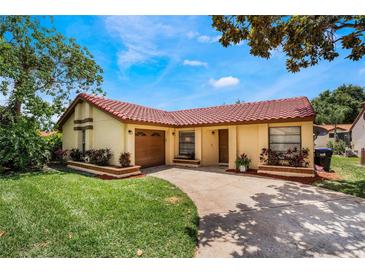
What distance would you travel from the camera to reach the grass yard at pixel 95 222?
3359mm

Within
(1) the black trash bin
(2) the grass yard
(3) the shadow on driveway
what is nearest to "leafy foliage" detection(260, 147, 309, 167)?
(1) the black trash bin

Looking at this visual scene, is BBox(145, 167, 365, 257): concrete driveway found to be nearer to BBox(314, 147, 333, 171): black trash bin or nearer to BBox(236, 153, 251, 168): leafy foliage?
BBox(236, 153, 251, 168): leafy foliage

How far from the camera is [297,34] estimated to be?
540cm

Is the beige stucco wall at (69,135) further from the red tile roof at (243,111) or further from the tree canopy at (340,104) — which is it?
the tree canopy at (340,104)

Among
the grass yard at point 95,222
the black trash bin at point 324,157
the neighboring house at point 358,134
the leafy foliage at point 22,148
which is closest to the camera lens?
the grass yard at point 95,222

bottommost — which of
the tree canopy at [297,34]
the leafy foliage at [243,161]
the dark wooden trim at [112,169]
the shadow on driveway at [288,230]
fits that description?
the shadow on driveway at [288,230]

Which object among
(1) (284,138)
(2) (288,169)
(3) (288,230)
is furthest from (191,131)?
(3) (288,230)

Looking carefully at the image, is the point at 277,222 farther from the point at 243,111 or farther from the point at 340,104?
the point at 340,104

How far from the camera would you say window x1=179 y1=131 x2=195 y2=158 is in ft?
45.7

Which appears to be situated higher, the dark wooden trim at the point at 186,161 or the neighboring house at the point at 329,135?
the neighboring house at the point at 329,135

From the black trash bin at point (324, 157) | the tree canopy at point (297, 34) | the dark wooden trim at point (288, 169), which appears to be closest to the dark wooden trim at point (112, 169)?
the dark wooden trim at point (288, 169)

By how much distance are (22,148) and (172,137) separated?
28.8 feet

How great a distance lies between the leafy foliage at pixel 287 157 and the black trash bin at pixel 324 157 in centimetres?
262

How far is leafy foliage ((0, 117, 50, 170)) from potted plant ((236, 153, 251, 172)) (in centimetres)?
1097
